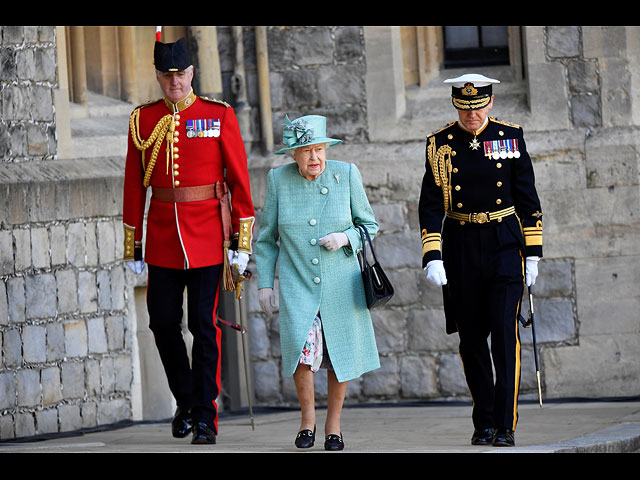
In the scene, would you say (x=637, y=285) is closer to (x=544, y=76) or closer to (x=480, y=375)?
(x=544, y=76)

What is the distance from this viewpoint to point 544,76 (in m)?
8.49

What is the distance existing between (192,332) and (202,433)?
0.50 m

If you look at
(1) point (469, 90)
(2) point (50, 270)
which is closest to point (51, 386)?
(2) point (50, 270)

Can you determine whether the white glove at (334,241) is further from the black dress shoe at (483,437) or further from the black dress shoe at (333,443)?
the black dress shoe at (483,437)

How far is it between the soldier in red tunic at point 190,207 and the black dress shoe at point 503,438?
53.8 inches

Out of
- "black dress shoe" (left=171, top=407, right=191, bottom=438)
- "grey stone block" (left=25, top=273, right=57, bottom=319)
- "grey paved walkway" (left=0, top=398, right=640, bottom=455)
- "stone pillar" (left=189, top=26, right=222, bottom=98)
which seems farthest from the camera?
"stone pillar" (left=189, top=26, right=222, bottom=98)

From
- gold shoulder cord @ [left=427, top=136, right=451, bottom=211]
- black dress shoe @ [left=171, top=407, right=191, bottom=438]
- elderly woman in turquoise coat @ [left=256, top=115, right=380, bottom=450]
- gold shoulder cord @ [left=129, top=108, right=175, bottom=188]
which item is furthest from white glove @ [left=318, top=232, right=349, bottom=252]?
black dress shoe @ [left=171, top=407, right=191, bottom=438]

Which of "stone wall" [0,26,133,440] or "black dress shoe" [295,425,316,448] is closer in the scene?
"black dress shoe" [295,425,316,448]

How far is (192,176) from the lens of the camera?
6609mm

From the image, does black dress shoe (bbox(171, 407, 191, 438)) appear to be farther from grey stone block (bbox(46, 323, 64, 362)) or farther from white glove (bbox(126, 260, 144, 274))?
grey stone block (bbox(46, 323, 64, 362))

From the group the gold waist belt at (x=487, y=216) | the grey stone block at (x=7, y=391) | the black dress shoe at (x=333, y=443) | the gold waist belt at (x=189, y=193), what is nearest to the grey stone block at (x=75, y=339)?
the grey stone block at (x=7, y=391)

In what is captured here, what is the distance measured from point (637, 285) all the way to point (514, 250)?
223 cm

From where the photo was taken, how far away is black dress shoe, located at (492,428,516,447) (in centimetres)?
620

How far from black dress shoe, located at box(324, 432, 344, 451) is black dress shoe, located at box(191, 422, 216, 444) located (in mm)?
689
